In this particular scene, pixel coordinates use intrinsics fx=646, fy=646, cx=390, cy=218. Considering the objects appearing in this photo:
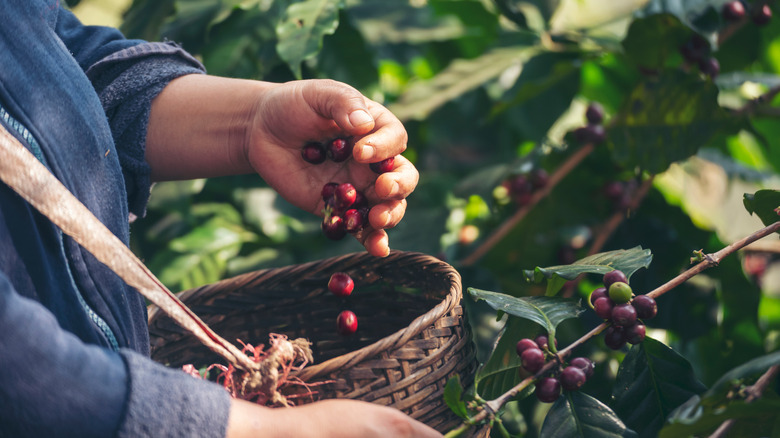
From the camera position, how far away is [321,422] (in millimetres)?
562

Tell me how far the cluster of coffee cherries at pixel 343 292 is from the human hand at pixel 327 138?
2.5 inches

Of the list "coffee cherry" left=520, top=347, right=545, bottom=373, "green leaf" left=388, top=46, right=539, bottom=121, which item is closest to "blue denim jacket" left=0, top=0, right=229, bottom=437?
"coffee cherry" left=520, top=347, right=545, bottom=373

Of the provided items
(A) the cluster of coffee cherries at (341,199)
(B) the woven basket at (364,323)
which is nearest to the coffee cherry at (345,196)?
(A) the cluster of coffee cherries at (341,199)

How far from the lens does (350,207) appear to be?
0.89m

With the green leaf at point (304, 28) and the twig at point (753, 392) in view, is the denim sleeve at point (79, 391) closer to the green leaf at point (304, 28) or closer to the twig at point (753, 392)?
the twig at point (753, 392)

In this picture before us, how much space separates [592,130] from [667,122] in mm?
163

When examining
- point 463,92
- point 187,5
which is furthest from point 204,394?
point 187,5

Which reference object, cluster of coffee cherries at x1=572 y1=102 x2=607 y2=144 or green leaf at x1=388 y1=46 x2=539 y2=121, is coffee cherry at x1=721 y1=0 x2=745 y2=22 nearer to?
cluster of coffee cherries at x1=572 y1=102 x2=607 y2=144

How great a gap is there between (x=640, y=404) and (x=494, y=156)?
3.44ft

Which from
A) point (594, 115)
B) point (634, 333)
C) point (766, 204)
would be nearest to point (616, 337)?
point (634, 333)

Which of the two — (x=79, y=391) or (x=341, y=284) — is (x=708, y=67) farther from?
(x=79, y=391)

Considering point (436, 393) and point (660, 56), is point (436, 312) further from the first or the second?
point (660, 56)

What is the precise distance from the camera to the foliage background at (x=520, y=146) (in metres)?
1.26

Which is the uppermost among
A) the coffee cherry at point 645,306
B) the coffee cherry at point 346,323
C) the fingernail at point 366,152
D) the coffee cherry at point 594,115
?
the fingernail at point 366,152
